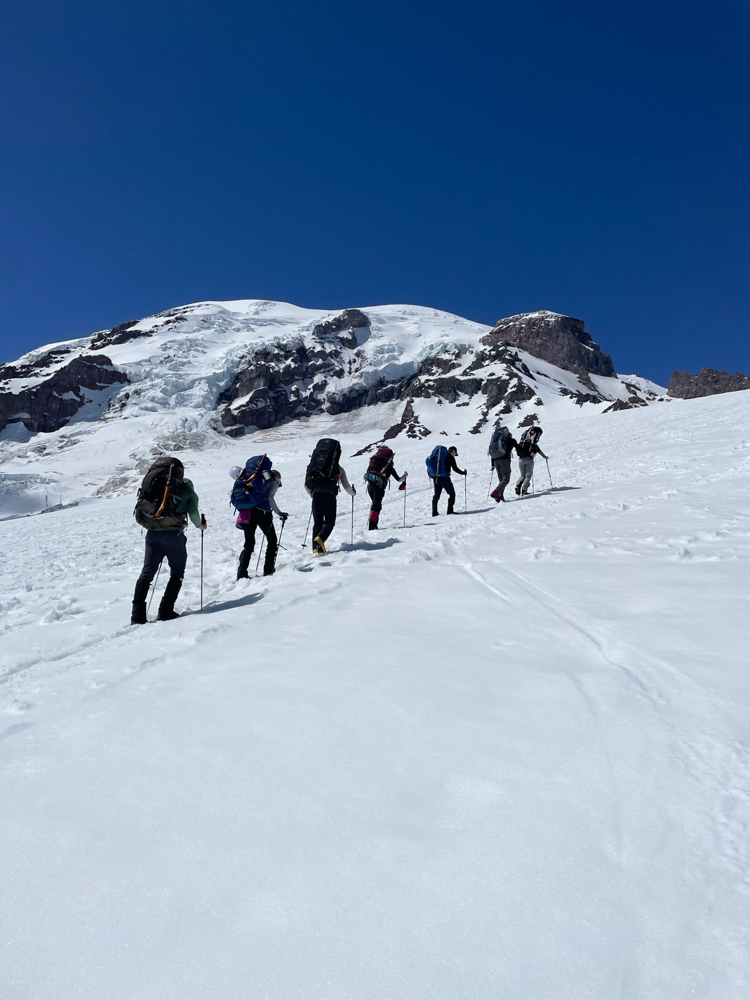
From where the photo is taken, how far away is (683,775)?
7.87 feet

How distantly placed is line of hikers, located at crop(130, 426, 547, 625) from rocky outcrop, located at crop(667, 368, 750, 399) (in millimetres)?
159556

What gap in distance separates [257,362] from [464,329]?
2890 inches

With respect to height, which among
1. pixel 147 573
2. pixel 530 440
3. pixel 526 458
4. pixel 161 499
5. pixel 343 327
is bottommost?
pixel 147 573

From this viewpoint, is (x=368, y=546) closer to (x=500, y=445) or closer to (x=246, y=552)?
(x=246, y=552)

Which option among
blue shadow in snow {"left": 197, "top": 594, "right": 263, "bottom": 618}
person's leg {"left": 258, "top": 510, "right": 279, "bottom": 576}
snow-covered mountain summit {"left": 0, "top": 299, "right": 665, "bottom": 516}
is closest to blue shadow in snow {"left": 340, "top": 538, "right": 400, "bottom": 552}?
person's leg {"left": 258, "top": 510, "right": 279, "bottom": 576}

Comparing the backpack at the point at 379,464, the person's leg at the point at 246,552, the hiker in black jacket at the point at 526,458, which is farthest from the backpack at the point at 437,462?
the person's leg at the point at 246,552

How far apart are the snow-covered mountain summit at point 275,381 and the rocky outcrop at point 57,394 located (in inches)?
14.1

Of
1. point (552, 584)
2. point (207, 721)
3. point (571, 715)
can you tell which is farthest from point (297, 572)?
point (571, 715)

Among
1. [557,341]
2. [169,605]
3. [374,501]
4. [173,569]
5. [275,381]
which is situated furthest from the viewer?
[557,341]

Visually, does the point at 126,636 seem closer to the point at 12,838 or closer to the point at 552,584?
the point at 12,838

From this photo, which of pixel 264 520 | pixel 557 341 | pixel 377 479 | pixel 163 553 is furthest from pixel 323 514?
pixel 557 341

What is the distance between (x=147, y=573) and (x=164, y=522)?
623 millimetres

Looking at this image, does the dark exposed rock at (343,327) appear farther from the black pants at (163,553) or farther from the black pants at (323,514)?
the black pants at (163,553)

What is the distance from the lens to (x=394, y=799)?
2.32 meters
